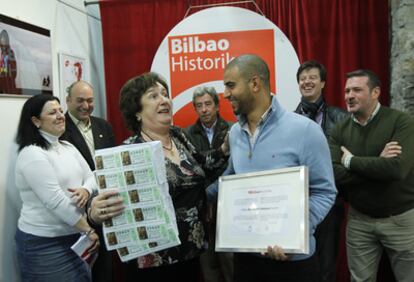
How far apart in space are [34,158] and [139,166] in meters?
1.06

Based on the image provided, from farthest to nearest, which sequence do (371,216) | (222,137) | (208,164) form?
(222,137), (371,216), (208,164)

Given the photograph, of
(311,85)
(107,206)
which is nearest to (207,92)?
(311,85)

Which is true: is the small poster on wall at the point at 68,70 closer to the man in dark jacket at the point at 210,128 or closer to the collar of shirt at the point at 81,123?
the collar of shirt at the point at 81,123

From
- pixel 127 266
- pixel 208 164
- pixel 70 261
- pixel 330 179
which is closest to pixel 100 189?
pixel 127 266

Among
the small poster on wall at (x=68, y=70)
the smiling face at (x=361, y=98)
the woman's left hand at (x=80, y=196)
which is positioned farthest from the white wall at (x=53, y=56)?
the smiling face at (x=361, y=98)

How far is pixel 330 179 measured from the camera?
4.90 ft

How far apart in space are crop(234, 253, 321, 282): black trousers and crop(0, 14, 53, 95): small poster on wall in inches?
74.5

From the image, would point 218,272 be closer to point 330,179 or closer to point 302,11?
point 330,179

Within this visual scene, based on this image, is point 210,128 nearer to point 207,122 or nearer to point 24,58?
point 207,122

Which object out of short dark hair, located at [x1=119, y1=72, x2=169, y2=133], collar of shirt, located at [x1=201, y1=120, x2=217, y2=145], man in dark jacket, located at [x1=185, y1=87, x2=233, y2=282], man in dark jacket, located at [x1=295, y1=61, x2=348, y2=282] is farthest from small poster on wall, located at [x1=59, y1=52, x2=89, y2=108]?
man in dark jacket, located at [x1=295, y1=61, x2=348, y2=282]

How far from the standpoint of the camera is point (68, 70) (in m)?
3.27

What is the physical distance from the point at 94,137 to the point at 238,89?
5.88 ft

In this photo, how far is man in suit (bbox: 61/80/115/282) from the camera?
9.46ft

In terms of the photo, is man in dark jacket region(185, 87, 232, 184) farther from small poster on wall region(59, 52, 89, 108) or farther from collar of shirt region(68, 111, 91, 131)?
small poster on wall region(59, 52, 89, 108)
